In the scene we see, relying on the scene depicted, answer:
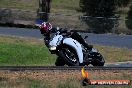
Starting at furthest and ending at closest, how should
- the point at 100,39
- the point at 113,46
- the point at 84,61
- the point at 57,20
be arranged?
the point at 57,20
the point at 100,39
the point at 113,46
the point at 84,61

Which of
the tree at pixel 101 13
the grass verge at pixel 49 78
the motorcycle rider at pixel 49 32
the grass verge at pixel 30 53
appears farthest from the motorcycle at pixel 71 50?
the tree at pixel 101 13

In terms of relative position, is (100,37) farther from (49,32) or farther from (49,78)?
(49,78)

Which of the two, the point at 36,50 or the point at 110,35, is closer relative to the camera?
the point at 36,50

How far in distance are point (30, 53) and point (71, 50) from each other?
913cm

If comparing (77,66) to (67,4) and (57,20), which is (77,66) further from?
(67,4)

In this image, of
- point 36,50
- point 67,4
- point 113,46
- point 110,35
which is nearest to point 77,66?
point 36,50

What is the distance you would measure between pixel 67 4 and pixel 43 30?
33.5 metres

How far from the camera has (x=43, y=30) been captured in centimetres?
1638

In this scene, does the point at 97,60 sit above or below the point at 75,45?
below

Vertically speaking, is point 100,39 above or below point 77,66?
below

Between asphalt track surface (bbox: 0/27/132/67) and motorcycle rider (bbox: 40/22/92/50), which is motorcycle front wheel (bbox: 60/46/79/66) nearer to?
motorcycle rider (bbox: 40/22/92/50)

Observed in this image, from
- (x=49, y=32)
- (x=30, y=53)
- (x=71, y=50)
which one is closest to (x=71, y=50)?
(x=71, y=50)

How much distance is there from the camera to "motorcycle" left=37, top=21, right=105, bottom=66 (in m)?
16.1

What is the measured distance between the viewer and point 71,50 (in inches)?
646
